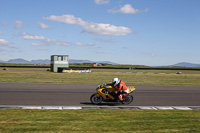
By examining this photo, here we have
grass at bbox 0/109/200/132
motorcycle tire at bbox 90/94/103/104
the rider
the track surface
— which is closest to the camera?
grass at bbox 0/109/200/132

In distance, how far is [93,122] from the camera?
8.20 m

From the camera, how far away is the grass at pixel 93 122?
7331mm

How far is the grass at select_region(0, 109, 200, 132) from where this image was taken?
7.33 metres

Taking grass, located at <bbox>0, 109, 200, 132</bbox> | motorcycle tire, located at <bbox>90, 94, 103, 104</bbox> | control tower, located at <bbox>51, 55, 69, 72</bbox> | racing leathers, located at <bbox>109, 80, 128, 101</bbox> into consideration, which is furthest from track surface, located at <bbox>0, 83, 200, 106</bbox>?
control tower, located at <bbox>51, 55, 69, 72</bbox>

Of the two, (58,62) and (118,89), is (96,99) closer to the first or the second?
(118,89)

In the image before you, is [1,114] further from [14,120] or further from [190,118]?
[190,118]

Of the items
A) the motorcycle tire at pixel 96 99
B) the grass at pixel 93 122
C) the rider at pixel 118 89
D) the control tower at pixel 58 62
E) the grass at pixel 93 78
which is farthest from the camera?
the control tower at pixel 58 62

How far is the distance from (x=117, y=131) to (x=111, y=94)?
5940 millimetres

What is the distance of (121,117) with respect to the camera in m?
9.12

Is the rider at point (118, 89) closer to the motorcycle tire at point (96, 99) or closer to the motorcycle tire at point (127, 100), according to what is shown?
the motorcycle tire at point (127, 100)

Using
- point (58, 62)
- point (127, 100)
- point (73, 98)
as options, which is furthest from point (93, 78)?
point (127, 100)

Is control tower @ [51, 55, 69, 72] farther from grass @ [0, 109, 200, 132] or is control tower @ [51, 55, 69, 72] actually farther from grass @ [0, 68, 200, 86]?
grass @ [0, 109, 200, 132]

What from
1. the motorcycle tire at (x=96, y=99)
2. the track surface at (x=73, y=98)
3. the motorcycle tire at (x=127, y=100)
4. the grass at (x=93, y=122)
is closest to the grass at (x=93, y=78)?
the track surface at (x=73, y=98)

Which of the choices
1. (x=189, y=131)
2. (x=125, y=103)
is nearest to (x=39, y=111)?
(x=125, y=103)
